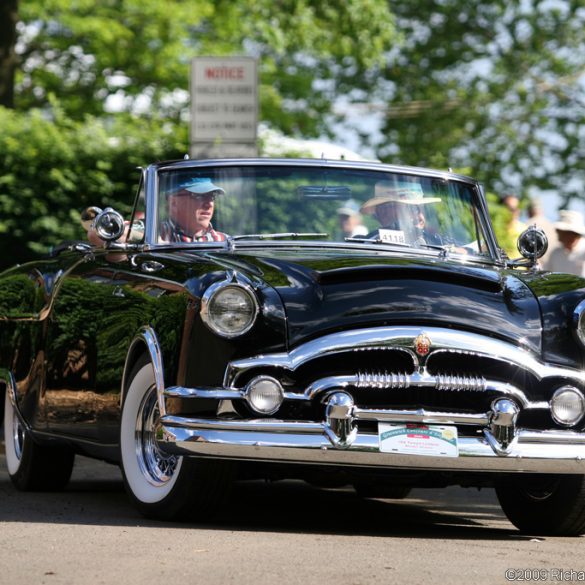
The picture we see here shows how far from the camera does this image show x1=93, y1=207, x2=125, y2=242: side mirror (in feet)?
26.0

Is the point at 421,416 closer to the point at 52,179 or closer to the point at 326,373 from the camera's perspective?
the point at 326,373

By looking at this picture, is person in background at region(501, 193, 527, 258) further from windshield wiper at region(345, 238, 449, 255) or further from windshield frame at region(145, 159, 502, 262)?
windshield wiper at region(345, 238, 449, 255)

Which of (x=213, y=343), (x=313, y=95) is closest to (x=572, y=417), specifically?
(x=213, y=343)

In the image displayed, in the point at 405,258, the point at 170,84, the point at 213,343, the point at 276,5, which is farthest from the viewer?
the point at 170,84

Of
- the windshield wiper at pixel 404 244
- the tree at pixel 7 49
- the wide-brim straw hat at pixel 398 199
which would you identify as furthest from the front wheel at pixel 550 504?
the tree at pixel 7 49

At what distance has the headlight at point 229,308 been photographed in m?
6.36

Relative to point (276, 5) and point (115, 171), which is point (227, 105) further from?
A: point (276, 5)

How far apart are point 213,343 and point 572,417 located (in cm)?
156

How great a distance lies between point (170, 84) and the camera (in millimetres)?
28469

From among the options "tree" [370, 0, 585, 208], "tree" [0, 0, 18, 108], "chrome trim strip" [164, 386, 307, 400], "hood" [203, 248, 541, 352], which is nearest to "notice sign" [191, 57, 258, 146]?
"hood" [203, 248, 541, 352]

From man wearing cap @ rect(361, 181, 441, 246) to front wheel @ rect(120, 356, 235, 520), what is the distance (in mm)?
1696

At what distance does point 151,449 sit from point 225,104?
6.54 meters

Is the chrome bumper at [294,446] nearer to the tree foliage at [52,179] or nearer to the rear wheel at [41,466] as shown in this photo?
the rear wheel at [41,466]

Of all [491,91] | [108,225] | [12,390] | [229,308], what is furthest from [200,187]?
[491,91]
